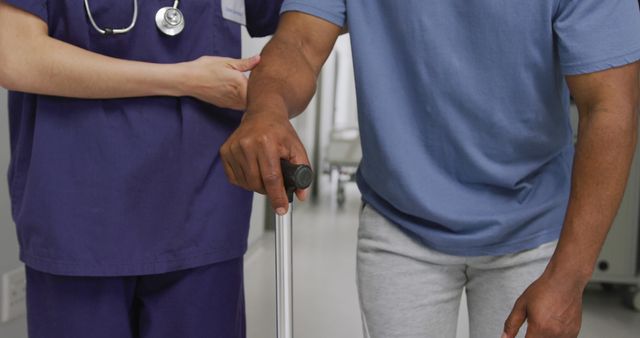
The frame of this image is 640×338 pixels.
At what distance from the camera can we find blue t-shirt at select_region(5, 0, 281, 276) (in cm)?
99

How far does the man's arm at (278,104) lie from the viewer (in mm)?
712

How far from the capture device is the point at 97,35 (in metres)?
1.00

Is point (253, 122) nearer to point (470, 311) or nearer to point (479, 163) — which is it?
point (479, 163)

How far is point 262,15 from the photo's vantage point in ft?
4.01

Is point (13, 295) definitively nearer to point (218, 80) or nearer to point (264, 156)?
point (218, 80)

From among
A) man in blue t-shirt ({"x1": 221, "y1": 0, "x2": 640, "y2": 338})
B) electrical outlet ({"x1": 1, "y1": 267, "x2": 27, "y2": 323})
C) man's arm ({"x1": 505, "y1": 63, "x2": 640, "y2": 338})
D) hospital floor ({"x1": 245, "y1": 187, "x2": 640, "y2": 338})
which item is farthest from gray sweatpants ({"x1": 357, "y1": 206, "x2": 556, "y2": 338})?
hospital floor ({"x1": 245, "y1": 187, "x2": 640, "y2": 338})

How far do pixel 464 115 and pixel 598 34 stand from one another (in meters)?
0.21

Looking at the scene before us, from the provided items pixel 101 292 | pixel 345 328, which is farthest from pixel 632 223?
pixel 101 292

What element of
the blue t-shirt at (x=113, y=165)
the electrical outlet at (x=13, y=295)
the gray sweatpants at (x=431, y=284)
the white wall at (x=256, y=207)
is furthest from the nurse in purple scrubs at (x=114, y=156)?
the white wall at (x=256, y=207)

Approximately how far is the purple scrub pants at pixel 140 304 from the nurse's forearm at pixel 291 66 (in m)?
0.34

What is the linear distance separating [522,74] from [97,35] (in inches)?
24.3

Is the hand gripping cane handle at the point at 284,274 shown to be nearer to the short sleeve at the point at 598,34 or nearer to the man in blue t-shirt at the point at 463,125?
the man in blue t-shirt at the point at 463,125

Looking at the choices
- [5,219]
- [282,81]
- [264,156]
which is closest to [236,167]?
[264,156]

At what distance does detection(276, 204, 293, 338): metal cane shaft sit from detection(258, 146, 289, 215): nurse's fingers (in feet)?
0.12
